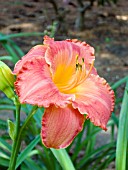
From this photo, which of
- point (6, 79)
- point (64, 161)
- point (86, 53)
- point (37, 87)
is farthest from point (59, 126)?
point (64, 161)

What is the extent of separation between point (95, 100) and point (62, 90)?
0.09 meters

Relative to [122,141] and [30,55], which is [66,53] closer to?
[30,55]

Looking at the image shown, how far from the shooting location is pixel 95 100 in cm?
120

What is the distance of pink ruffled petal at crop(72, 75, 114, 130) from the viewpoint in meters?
1.13

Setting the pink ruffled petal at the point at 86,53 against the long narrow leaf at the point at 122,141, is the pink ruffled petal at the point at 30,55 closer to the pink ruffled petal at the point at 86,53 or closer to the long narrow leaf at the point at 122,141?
the pink ruffled petal at the point at 86,53

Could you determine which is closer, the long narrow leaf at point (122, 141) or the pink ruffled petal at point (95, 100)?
the pink ruffled petal at point (95, 100)

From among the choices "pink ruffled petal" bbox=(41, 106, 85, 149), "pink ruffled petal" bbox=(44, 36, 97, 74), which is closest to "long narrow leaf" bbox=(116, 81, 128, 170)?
"pink ruffled petal" bbox=(44, 36, 97, 74)

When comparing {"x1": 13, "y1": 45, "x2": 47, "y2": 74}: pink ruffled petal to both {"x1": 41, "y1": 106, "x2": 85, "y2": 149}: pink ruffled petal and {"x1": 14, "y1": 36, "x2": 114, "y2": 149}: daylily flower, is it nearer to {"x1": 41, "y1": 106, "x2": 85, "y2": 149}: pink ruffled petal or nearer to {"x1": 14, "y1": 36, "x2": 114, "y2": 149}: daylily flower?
{"x1": 14, "y1": 36, "x2": 114, "y2": 149}: daylily flower

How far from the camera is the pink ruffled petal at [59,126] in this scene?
3.52 ft

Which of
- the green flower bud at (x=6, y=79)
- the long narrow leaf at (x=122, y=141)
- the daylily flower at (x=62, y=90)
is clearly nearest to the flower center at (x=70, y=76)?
the daylily flower at (x=62, y=90)

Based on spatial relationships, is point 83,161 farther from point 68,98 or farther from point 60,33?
point 60,33

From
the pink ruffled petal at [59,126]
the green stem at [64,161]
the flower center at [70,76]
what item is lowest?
the green stem at [64,161]

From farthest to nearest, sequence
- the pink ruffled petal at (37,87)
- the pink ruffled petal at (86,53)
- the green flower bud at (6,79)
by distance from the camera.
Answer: the pink ruffled petal at (86,53)
the green flower bud at (6,79)
the pink ruffled petal at (37,87)

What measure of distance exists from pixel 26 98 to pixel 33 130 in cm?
115
